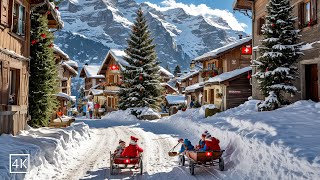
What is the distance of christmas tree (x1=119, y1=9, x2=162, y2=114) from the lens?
33.6 metres

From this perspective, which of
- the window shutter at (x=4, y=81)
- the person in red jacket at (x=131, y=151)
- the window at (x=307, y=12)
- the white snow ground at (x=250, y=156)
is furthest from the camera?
the window at (x=307, y=12)

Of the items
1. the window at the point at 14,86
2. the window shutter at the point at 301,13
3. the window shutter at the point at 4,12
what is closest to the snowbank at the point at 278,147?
the window shutter at the point at 301,13

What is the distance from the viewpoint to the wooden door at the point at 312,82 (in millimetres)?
15537

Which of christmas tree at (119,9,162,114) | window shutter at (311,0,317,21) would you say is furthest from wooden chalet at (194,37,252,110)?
window shutter at (311,0,317,21)

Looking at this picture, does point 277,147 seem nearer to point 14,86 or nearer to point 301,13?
point 14,86

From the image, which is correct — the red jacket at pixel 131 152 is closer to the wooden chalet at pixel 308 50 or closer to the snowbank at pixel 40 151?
the snowbank at pixel 40 151

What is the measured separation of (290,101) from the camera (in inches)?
675

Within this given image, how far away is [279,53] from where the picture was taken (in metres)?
15.7

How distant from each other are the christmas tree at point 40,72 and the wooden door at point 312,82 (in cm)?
1375

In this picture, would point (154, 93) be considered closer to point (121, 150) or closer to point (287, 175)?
point (121, 150)

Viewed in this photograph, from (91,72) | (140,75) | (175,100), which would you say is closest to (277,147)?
(140,75)

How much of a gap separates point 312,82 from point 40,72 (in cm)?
1440

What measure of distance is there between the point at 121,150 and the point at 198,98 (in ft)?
113

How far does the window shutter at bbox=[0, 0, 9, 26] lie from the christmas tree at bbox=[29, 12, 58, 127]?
4052mm
